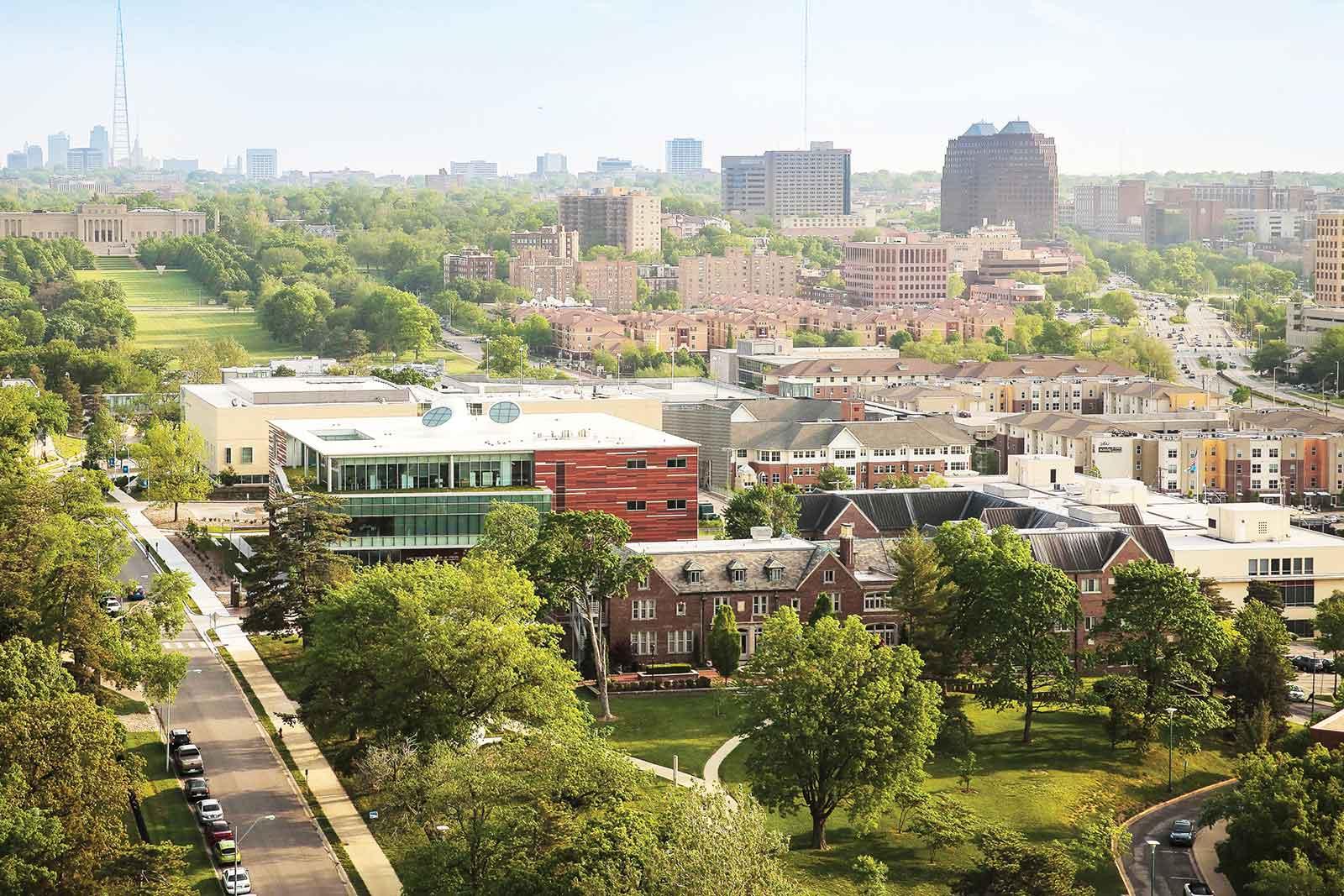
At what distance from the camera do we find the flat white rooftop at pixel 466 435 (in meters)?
52.2

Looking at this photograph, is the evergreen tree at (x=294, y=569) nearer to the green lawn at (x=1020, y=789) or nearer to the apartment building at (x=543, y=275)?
the green lawn at (x=1020, y=789)

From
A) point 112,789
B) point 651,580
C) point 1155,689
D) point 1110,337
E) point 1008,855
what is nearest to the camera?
point 112,789

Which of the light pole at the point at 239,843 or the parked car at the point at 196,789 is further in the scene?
the parked car at the point at 196,789

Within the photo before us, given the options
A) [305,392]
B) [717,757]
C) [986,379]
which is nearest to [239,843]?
[717,757]

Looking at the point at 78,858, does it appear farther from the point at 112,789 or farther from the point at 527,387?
the point at 527,387

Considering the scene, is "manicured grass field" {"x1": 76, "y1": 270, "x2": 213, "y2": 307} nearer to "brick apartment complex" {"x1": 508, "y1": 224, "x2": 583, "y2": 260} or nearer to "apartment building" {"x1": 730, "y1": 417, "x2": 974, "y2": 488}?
"brick apartment complex" {"x1": 508, "y1": 224, "x2": 583, "y2": 260}

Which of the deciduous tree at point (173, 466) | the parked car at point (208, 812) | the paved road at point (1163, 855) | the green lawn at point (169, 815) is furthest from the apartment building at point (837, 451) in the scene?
the parked car at point (208, 812)

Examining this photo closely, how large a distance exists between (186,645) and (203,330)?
3376 inches

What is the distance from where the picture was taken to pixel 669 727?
130 feet

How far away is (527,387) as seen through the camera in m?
83.8

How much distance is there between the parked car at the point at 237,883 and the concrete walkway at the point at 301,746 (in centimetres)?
182

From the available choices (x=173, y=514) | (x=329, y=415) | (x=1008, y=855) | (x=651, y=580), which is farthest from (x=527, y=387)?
(x=1008, y=855)

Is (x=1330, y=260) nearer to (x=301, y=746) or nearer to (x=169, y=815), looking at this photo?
(x=301, y=746)

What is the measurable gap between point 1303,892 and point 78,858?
1707 centimetres
